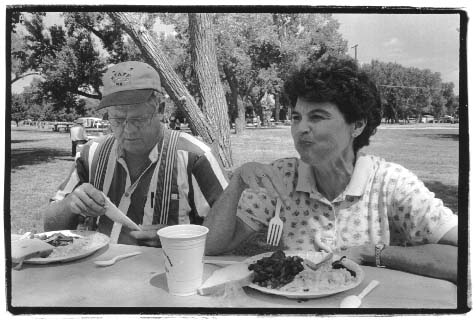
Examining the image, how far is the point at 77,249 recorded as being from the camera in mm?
1719

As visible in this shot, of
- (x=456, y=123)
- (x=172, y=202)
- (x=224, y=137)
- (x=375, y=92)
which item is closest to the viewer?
(x=456, y=123)

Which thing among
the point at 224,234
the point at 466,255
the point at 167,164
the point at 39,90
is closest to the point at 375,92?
the point at 466,255

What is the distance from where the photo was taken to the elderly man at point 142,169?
2.22 metres

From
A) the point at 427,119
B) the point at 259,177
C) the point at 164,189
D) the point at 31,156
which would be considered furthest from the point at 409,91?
the point at 31,156

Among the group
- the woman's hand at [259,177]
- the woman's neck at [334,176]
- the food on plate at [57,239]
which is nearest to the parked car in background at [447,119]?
the woman's neck at [334,176]

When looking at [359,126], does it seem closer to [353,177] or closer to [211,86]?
[353,177]

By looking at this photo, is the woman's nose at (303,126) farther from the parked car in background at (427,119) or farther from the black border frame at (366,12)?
the parked car in background at (427,119)

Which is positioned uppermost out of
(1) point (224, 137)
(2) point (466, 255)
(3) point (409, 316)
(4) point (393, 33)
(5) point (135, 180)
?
(4) point (393, 33)

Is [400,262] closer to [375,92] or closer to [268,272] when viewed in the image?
[268,272]

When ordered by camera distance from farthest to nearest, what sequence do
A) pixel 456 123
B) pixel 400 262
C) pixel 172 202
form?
pixel 172 202 < pixel 456 123 < pixel 400 262

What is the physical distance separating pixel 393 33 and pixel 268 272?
4.26 feet

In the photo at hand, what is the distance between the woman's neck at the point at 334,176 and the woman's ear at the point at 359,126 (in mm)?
100

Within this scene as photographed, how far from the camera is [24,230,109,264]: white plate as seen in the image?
1.60 metres

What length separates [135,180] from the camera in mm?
2328
